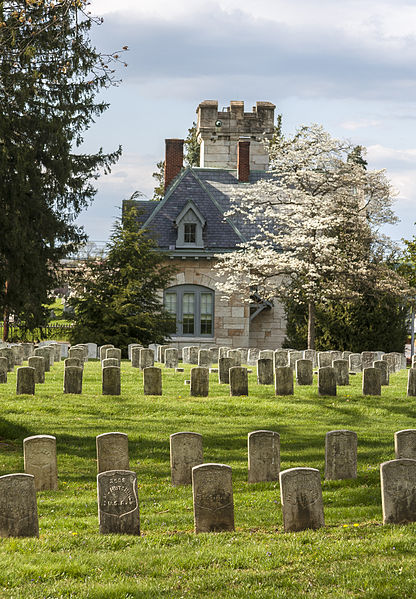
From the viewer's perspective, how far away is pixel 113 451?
1010 centimetres

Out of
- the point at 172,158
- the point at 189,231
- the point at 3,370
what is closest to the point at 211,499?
the point at 3,370

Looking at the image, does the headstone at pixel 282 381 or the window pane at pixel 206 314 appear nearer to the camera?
the headstone at pixel 282 381

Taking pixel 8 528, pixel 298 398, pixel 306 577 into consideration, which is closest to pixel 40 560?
pixel 8 528

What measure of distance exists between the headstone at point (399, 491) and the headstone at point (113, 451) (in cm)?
A: 356

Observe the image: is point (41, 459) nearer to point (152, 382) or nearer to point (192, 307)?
point (152, 382)

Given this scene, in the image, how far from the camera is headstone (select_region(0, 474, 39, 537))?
7.34m

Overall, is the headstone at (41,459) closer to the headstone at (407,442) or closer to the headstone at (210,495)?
the headstone at (210,495)

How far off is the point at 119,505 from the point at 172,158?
3172 centimetres

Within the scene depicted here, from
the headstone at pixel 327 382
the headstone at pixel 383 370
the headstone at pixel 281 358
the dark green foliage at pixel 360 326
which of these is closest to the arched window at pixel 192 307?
the dark green foliage at pixel 360 326

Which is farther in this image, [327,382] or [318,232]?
[318,232]

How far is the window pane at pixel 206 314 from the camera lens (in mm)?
34250

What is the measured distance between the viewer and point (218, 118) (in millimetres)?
44969

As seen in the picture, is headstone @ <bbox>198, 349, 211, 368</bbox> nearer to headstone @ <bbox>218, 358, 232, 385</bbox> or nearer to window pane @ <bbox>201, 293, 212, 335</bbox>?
headstone @ <bbox>218, 358, 232, 385</bbox>

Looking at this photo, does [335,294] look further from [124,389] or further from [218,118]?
[218,118]
